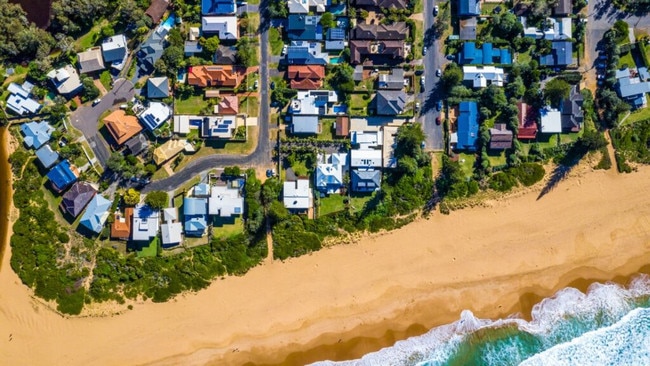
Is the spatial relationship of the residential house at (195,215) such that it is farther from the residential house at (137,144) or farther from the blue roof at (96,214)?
the blue roof at (96,214)

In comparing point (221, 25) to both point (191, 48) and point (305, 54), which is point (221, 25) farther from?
point (305, 54)

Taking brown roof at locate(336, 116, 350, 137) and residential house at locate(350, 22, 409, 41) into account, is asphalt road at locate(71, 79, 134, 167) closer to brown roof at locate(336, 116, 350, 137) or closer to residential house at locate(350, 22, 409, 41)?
brown roof at locate(336, 116, 350, 137)

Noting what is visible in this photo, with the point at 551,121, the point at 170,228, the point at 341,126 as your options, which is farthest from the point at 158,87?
the point at 551,121

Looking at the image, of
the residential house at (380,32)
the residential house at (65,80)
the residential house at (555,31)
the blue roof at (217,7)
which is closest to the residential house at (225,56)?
the blue roof at (217,7)

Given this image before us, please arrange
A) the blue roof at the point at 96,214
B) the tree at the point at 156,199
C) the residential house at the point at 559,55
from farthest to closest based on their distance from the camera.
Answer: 1. the residential house at the point at 559,55
2. the blue roof at the point at 96,214
3. the tree at the point at 156,199

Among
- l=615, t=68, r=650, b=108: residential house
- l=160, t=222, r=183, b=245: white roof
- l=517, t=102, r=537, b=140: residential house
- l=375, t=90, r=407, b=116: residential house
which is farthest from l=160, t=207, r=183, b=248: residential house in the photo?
l=615, t=68, r=650, b=108: residential house
